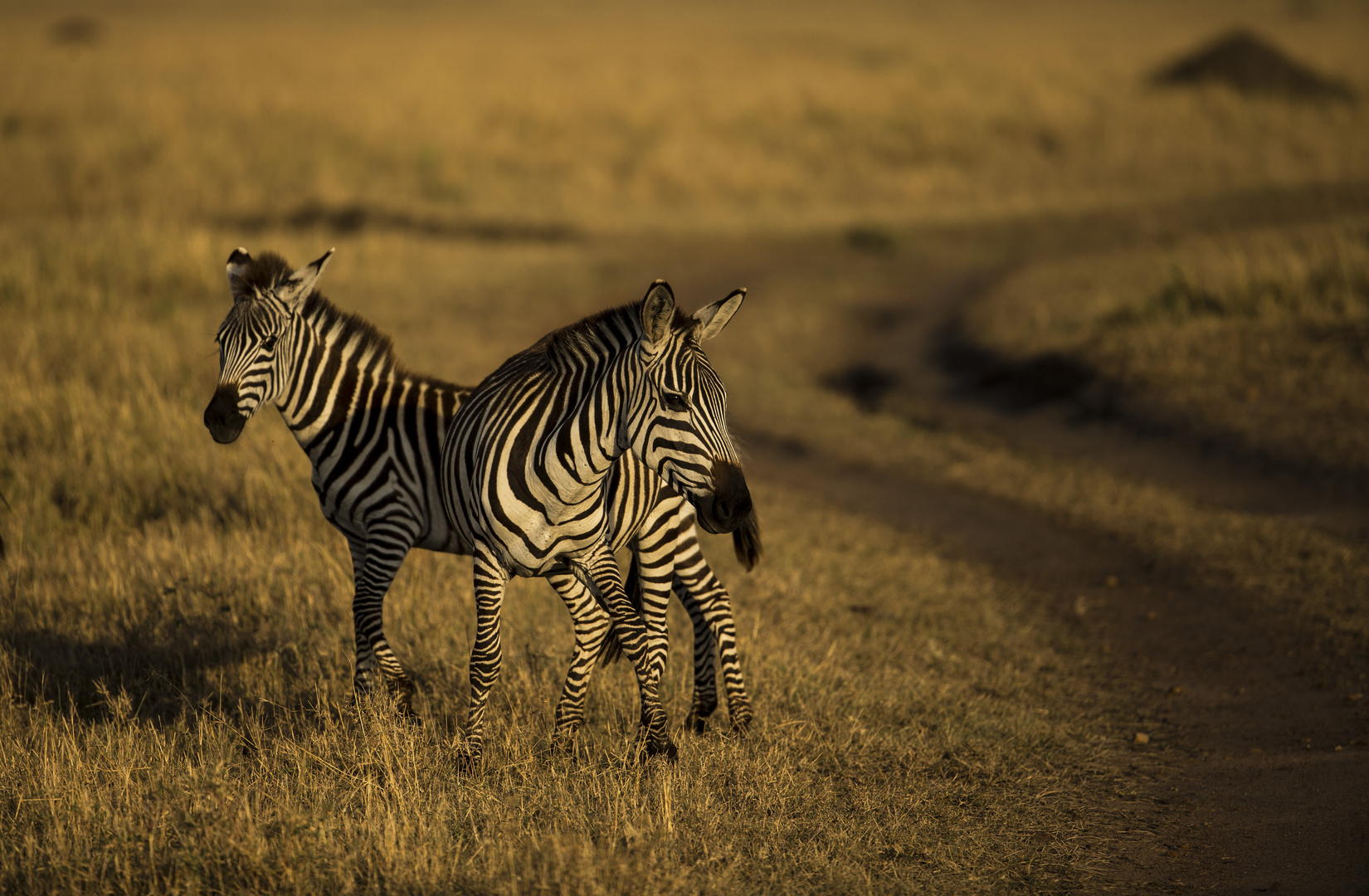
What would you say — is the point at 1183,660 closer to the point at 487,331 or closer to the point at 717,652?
the point at 717,652

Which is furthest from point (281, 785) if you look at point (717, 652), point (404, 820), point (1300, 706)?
point (1300, 706)

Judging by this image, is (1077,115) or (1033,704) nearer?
(1033,704)

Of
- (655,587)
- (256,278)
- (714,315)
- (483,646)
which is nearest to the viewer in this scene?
(714,315)

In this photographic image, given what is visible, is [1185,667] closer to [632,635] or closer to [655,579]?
[655,579]

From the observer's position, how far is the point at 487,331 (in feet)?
54.6

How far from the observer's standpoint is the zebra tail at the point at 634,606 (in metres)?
5.51

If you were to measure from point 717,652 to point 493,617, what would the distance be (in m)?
1.50

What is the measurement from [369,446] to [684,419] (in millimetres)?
2104

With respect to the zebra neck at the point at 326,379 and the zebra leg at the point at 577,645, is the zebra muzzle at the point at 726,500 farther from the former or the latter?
the zebra neck at the point at 326,379

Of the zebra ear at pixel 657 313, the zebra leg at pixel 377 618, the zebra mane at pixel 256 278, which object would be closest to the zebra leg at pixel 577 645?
the zebra leg at pixel 377 618

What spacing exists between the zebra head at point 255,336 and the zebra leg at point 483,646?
160 centimetres

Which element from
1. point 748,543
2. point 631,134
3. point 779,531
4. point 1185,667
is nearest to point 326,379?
point 748,543

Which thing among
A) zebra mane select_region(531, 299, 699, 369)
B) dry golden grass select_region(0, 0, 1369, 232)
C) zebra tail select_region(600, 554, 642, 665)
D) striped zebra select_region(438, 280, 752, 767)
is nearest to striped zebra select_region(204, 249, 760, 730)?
zebra tail select_region(600, 554, 642, 665)

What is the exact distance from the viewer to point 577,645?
16.4 ft
